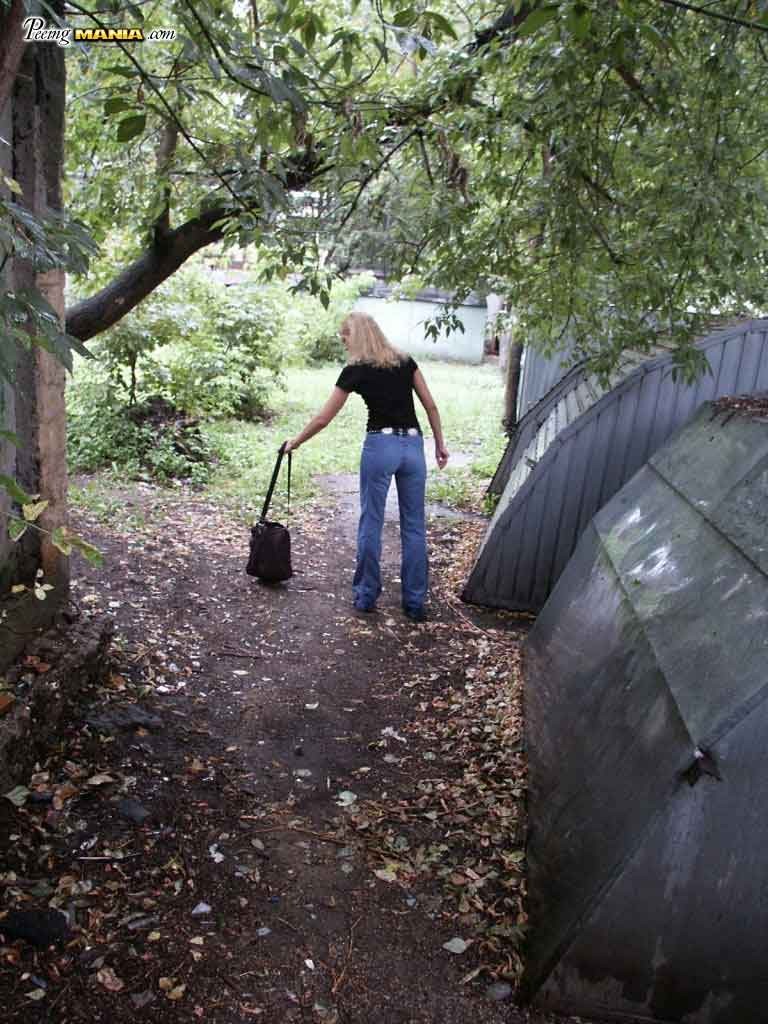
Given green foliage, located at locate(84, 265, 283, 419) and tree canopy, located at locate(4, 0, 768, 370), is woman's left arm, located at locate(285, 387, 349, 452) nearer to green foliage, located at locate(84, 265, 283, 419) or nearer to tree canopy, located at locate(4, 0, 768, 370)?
tree canopy, located at locate(4, 0, 768, 370)

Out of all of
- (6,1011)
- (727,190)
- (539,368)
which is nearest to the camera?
(6,1011)

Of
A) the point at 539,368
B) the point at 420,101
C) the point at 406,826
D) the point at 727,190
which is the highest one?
the point at 420,101

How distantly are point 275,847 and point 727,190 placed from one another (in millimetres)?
3736

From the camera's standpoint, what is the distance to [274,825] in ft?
11.3

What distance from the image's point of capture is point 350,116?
12.5ft

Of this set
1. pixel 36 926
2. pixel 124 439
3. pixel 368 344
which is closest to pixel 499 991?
pixel 36 926

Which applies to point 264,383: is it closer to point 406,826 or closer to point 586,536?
point 586,536

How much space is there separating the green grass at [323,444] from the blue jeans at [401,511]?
2541mm

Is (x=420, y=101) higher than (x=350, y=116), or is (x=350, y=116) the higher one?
(x=420, y=101)

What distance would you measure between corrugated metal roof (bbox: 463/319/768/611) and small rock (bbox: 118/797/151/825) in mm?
3325

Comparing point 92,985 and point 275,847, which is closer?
point 92,985

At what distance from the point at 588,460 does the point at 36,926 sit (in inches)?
172

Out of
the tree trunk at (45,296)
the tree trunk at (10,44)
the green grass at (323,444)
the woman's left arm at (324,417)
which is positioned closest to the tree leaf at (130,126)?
the tree trunk at (10,44)

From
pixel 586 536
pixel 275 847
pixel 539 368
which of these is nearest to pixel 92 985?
pixel 275 847
